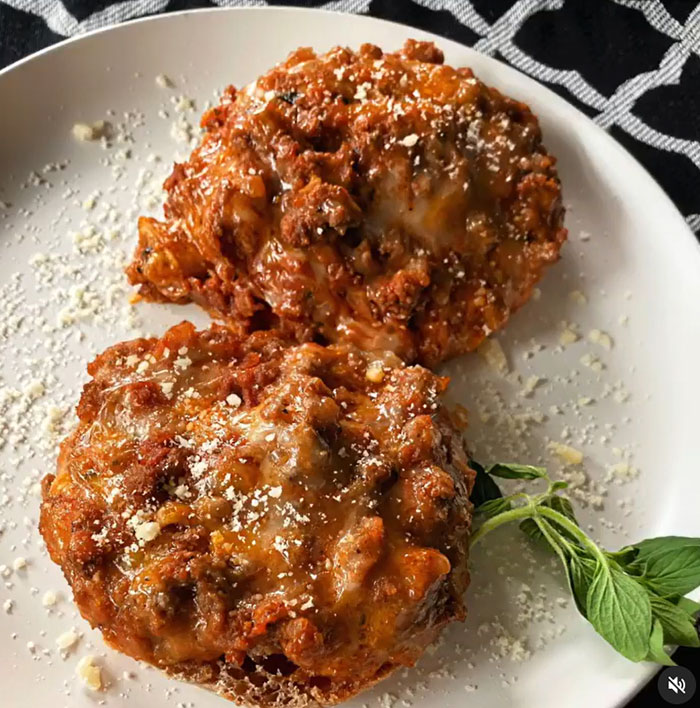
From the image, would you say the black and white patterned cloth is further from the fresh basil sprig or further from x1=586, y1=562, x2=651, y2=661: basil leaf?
x1=586, y1=562, x2=651, y2=661: basil leaf

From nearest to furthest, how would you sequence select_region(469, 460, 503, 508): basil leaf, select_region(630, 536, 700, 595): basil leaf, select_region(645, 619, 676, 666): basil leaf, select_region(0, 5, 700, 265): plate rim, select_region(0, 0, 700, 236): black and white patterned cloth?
1. select_region(645, 619, 676, 666): basil leaf
2. select_region(630, 536, 700, 595): basil leaf
3. select_region(469, 460, 503, 508): basil leaf
4. select_region(0, 5, 700, 265): plate rim
5. select_region(0, 0, 700, 236): black and white patterned cloth

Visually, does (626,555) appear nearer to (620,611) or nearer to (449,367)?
(620,611)

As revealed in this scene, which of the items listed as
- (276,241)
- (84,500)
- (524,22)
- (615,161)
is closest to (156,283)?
(276,241)

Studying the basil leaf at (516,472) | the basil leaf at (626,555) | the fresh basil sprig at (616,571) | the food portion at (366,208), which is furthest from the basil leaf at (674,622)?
the food portion at (366,208)

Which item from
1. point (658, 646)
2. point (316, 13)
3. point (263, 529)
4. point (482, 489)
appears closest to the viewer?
point (263, 529)

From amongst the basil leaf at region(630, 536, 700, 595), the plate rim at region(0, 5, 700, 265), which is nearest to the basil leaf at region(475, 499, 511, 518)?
the basil leaf at region(630, 536, 700, 595)

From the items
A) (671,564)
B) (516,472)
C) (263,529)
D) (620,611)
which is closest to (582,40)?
(516,472)

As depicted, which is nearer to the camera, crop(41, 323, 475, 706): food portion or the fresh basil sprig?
crop(41, 323, 475, 706): food portion
